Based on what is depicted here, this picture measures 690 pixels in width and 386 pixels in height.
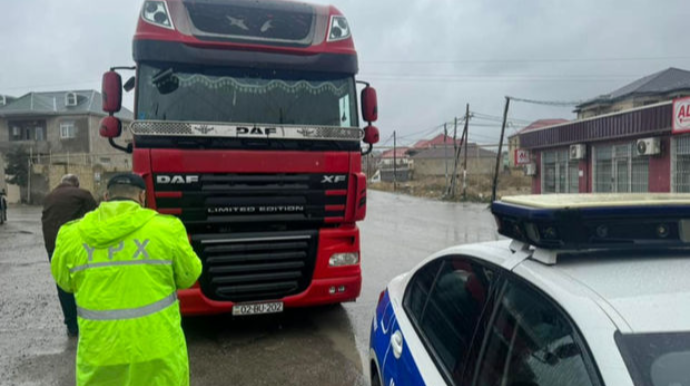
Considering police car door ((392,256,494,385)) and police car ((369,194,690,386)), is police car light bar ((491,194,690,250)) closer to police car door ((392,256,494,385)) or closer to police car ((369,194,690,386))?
police car ((369,194,690,386))

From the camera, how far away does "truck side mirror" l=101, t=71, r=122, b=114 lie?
461cm

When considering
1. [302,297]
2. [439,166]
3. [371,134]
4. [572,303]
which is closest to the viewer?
[572,303]

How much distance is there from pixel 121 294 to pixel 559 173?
988 inches

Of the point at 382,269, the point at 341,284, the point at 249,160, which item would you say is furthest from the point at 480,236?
the point at 249,160

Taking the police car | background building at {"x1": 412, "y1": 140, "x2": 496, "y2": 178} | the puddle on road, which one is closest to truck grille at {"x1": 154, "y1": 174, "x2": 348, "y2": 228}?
the puddle on road

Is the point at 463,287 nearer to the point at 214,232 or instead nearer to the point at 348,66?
the point at 214,232

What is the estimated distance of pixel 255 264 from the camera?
14.7ft

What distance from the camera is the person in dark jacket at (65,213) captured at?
15.9ft

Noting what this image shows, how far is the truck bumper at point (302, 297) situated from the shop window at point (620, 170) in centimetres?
1764

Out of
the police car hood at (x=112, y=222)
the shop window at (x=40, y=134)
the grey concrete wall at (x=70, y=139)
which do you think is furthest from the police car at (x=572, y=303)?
the shop window at (x=40, y=134)

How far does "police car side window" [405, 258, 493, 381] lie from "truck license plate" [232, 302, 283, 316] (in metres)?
2.24

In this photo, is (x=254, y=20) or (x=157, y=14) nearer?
(x=157, y=14)

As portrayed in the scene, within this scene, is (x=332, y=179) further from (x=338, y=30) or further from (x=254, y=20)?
(x=254, y=20)

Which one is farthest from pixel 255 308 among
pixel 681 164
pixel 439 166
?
pixel 439 166
